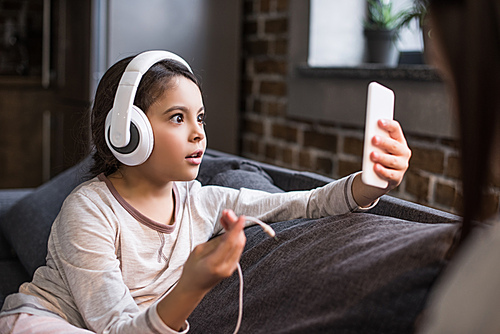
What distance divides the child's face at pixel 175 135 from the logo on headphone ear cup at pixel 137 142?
32mm

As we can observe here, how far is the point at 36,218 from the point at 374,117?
3.71 ft

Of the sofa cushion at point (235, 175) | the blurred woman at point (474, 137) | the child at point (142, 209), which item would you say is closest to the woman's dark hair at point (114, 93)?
the child at point (142, 209)

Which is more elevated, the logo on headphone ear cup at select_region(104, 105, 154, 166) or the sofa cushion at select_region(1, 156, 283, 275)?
the logo on headphone ear cup at select_region(104, 105, 154, 166)

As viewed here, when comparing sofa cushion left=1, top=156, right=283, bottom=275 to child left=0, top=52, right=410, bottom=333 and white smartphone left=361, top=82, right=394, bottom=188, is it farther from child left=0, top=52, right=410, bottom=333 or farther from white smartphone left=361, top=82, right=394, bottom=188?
white smartphone left=361, top=82, right=394, bottom=188

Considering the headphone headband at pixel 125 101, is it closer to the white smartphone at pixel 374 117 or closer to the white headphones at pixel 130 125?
the white headphones at pixel 130 125

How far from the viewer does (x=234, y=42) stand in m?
2.97

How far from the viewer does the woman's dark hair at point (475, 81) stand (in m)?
0.51

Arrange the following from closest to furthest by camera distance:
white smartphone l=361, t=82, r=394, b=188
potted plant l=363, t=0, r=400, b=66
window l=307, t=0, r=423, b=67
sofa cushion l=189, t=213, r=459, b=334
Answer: sofa cushion l=189, t=213, r=459, b=334 < white smartphone l=361, t=82, r=394, b=188 < potted plant l=363, t=0, r=400, b=66 < window l=307, t=0, r=423, b=67

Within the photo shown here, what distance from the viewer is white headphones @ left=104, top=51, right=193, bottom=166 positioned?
37.6 inches

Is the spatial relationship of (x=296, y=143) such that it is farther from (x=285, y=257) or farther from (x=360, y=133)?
(x=285, y=257)

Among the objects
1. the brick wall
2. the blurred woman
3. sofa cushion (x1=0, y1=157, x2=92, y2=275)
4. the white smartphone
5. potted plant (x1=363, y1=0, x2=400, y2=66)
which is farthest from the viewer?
potted plant (x1=363, y1=0, x2=400, y2=66)

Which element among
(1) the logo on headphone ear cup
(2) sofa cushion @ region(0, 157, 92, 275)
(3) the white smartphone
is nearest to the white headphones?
(1) the logo on headphone ear cup

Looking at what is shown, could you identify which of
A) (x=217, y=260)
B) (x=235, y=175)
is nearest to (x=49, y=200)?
(x=235, y=175)

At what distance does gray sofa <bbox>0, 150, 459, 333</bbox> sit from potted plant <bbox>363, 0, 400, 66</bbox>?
130 centimetres
